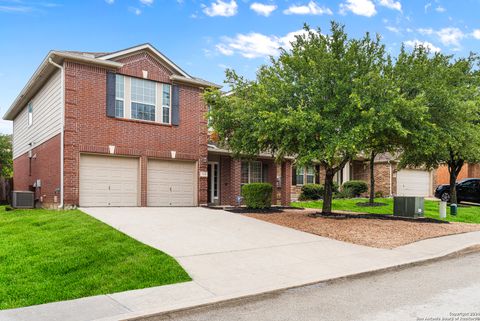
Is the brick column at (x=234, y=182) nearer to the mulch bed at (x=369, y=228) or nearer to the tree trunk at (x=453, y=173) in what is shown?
the mulch bed at (x=369, y=228)

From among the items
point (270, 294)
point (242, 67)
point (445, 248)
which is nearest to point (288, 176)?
point (242, 67)

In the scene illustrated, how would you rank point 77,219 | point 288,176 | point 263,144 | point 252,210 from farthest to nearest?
1. point 288,176
2. point 252,210
3. point 263,144
4. point 77,219

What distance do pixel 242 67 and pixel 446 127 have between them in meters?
7.50

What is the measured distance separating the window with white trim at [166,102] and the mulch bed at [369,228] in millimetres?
5443

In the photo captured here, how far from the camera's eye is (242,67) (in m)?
15.9

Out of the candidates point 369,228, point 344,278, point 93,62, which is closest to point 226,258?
point 344,278

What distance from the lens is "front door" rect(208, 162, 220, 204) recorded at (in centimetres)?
2120

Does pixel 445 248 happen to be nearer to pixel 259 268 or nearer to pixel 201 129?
pixel 259 268

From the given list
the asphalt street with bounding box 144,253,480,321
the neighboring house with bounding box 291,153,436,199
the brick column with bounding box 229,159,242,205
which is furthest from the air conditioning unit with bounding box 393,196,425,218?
the neighboring house with bounding box 291,153,436,199

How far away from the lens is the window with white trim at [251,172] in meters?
22.2

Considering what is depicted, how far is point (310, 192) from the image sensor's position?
25.6 meters

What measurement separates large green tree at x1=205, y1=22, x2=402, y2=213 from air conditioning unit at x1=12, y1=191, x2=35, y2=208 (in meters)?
9.43

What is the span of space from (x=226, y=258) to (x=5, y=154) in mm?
33442

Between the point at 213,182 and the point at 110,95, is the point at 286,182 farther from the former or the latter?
the point at 110,95
